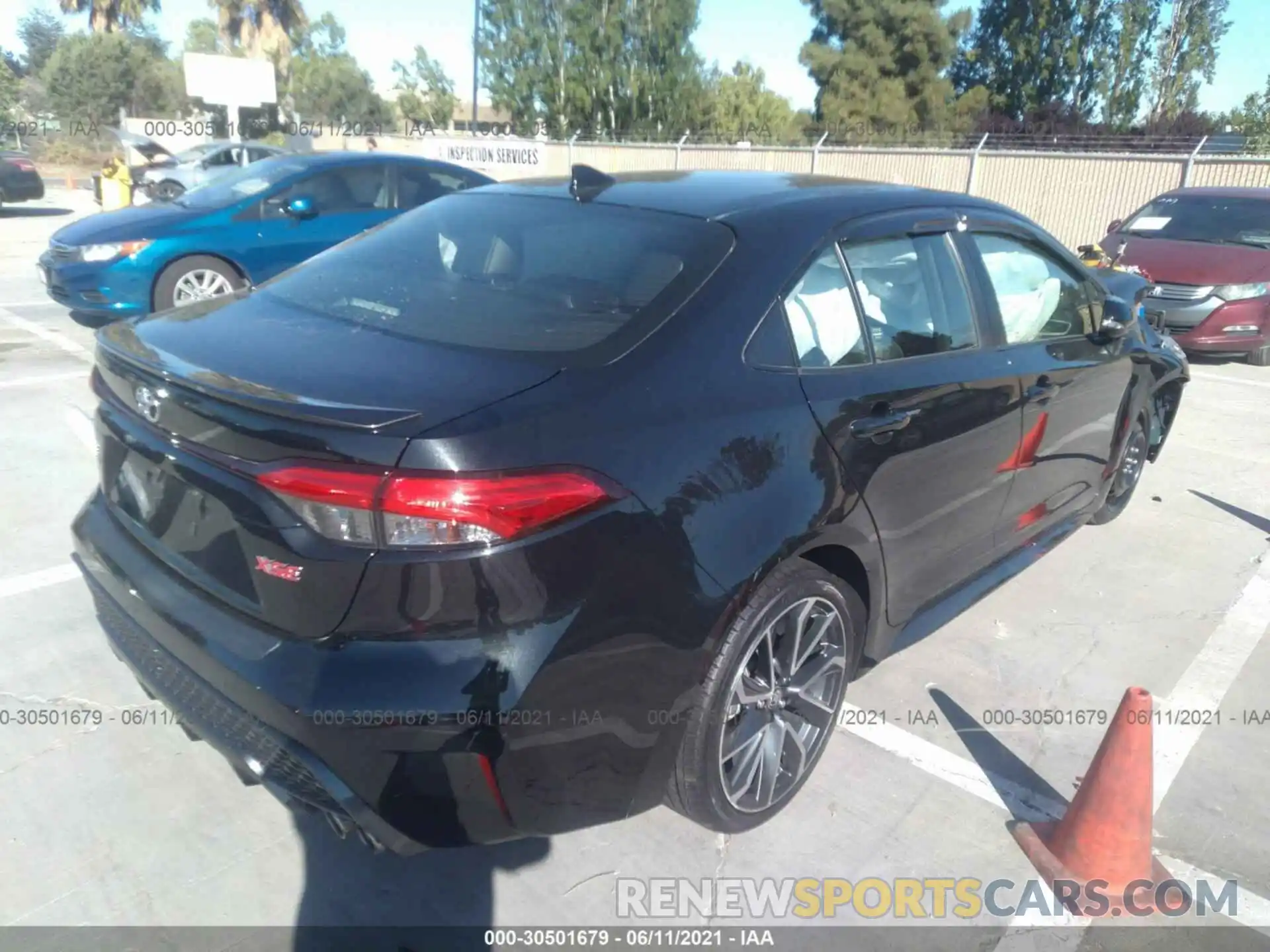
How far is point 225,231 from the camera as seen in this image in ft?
26.1

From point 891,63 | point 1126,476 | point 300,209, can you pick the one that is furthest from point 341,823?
point 891,63

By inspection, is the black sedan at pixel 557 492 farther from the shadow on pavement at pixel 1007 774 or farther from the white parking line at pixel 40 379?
the white parking line at pixel 40 379

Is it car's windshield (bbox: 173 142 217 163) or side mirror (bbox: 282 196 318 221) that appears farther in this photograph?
car's windshield (bbox: 173 142 217 163)

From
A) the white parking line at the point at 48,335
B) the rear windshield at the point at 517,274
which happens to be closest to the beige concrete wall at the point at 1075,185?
the white parking line at the point at 48,335

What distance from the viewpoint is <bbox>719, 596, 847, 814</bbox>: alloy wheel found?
8.78 feet

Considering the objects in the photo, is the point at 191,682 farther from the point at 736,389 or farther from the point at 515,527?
the point at 736,389

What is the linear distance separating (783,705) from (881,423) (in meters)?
0.84

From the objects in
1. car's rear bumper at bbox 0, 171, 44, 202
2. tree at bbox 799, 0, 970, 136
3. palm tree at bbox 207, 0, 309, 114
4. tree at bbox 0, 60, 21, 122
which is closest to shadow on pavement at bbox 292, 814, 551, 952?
car's rear bumper at bbox 0, 171, 44, 202

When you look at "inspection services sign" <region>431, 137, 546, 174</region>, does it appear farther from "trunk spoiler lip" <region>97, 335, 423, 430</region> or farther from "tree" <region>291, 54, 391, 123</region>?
"tree" <region>291, 54, 391, 123</region>

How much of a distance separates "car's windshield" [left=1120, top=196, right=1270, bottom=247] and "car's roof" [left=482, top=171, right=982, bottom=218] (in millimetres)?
7814

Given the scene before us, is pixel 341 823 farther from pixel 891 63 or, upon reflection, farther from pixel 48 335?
pixel 891 63

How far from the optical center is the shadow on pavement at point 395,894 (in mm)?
2457

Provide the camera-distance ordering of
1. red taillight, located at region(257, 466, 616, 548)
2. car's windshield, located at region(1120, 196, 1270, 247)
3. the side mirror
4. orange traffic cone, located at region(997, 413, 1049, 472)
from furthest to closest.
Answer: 1. car's windshield, located at region(1120, 196, 1270, 247)
2. the side mirror
3. orange traffic cone, located at region(997, 413, 1049, 472)
4. red taillight, located at region(257, 466, 616, 548)

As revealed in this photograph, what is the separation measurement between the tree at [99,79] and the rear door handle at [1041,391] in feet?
162
